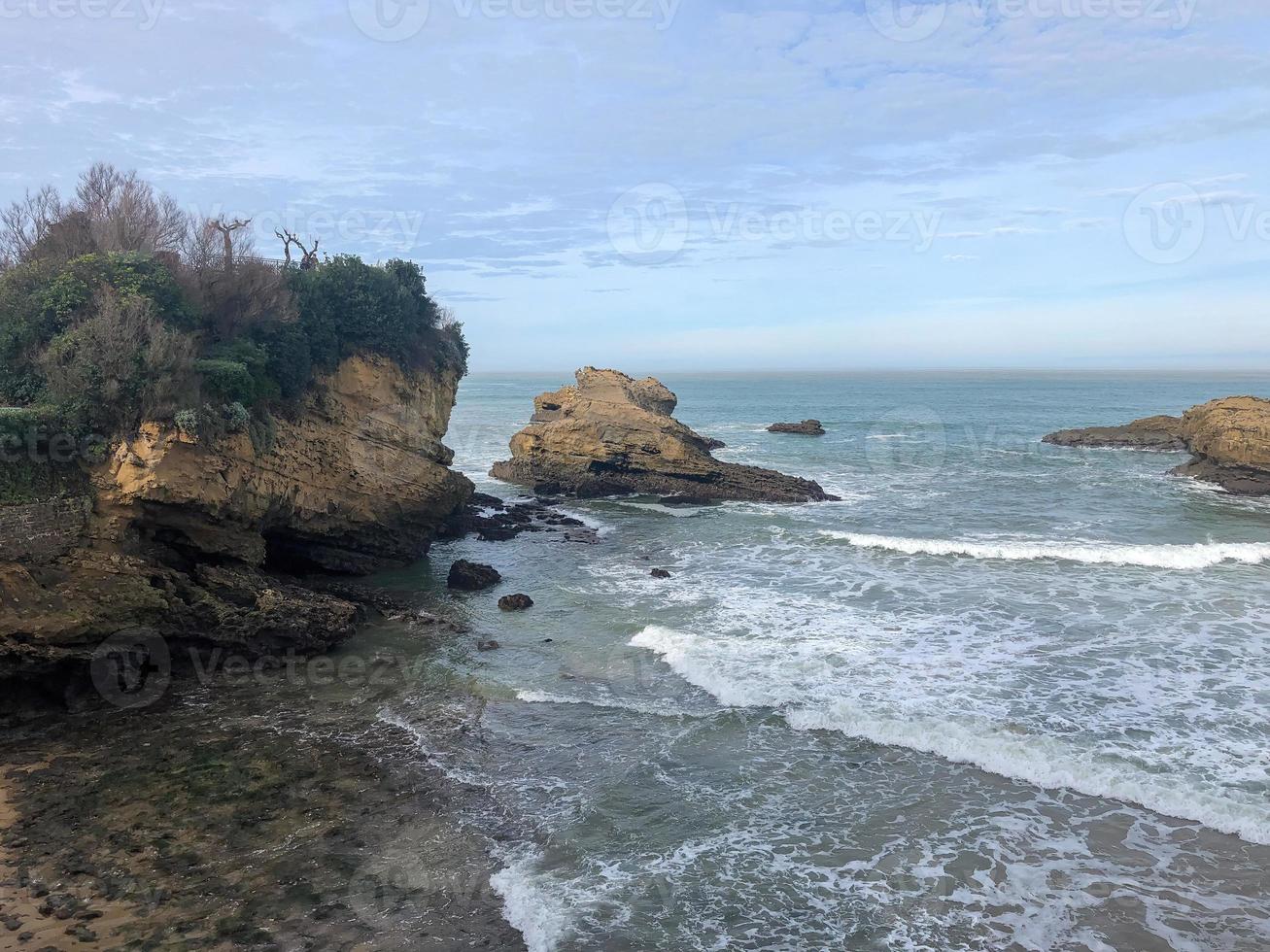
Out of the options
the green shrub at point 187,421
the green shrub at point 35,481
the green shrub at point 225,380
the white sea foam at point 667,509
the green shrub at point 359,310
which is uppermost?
the green shrub at point 359,310

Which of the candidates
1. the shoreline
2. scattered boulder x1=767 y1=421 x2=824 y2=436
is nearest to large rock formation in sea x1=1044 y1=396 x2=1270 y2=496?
scattered boulder x1=767 y1=421 x2=824 y2=436

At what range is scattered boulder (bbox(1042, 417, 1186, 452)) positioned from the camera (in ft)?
150

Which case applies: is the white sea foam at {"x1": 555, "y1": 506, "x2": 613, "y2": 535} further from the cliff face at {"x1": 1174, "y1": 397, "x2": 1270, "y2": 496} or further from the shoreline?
the cliff face at {"x1": 1174, "y1": 397, "x2": 1270, "y2": 496}

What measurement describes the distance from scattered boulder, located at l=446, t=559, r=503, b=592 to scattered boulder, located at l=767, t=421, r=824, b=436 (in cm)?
4245

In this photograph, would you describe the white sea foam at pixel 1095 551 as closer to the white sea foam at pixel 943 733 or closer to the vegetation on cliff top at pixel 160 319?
the white sea foam at pixel 943 733

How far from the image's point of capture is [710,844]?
925cm

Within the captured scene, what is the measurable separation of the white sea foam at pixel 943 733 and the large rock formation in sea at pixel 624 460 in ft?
55.0

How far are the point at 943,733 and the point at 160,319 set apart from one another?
50.3ft

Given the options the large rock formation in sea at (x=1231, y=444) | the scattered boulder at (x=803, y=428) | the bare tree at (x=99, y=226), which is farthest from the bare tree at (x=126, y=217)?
the scattered boulder at (x=803, y=428)

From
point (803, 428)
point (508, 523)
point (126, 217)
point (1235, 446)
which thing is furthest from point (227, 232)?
point (803, 428)

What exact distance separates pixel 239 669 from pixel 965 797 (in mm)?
11742

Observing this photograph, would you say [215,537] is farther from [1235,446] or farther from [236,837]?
[1235,446]

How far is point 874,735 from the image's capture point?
1190 cm

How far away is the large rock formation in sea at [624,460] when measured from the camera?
3216cm
